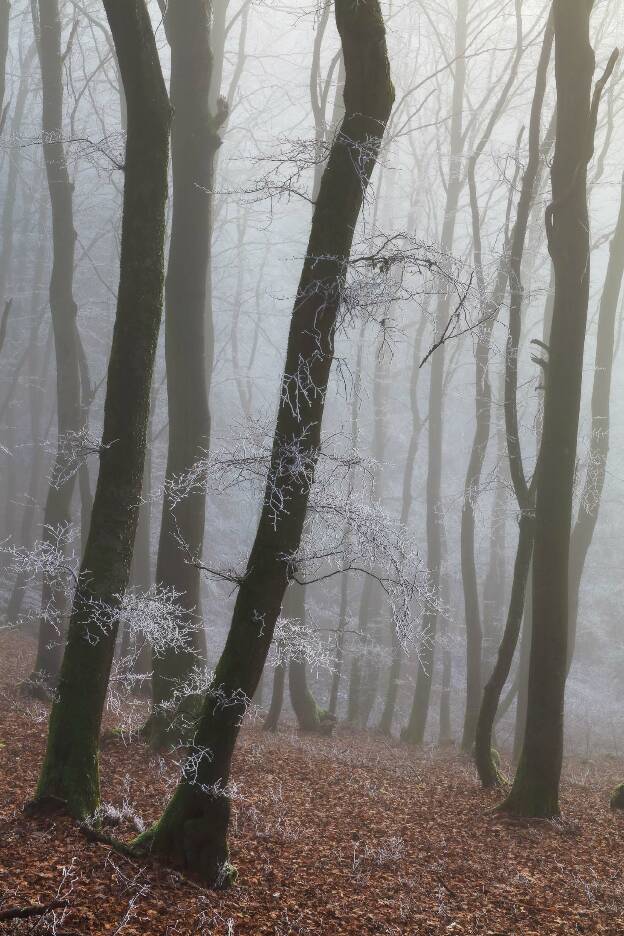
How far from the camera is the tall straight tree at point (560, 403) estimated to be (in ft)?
25.1

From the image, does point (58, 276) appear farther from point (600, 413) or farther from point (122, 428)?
point (600, 413)

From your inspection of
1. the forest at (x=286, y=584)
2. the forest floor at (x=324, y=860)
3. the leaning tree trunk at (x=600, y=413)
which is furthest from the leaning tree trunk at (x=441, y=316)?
the forest floor at (x=324, y=860)

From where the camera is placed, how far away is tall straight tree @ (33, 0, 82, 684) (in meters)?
10.9

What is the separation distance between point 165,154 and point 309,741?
9.18 meters

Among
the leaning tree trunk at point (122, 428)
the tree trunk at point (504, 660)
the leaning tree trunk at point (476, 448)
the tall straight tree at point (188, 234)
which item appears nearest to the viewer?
the leaning tree trunk at point (122, 428)

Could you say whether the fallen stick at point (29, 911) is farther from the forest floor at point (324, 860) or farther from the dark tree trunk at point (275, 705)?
the dark tree trunk at point (275, 705)

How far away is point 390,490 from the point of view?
31.7m

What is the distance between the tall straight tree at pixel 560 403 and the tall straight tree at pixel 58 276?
264 inches

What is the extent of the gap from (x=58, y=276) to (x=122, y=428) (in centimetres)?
755

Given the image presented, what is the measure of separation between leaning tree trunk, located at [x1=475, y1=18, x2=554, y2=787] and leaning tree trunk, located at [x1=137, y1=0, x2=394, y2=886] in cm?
411

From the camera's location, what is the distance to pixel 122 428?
530cm

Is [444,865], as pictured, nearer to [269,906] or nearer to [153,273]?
[269,906]

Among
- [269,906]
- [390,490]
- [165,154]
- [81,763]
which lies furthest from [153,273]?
[390,490]

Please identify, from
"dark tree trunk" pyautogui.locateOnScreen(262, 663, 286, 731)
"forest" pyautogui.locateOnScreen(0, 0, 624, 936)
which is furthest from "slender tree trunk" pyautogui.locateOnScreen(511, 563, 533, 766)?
"dark tree trunk" pyautogui.locateOnScreen(262, 663, 286, 731)
